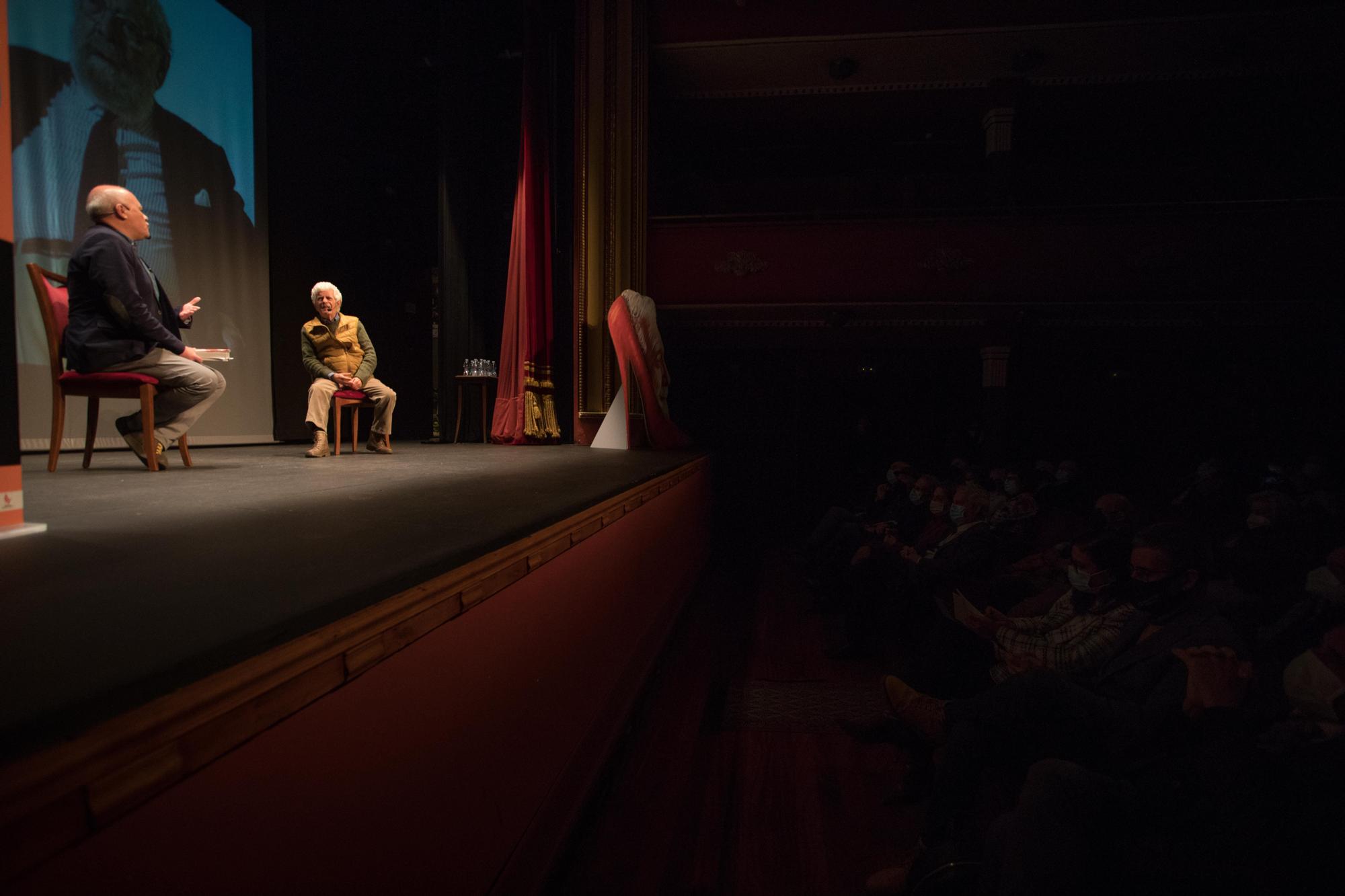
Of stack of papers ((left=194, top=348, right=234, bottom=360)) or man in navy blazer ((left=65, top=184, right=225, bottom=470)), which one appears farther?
stack of papers ((left=194, top=348, right=234, bottom=360))

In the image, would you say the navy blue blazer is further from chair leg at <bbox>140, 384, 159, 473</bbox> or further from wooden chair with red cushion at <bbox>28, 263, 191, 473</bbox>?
chair leg at <bbox>140, 384, 159, 473</bbox>

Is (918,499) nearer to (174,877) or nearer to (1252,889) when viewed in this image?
(1252,889)

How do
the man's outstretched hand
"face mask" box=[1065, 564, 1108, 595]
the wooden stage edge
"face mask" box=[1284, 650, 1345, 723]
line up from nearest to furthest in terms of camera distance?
1. the wooden stage edge
2. "face mask" box=[1284, 650, 1345, 723]
3. the man's outstretched hand
4. "face mask" box=[1065, 564, 1108, 595]

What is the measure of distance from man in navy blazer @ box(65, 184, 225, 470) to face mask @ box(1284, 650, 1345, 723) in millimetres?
3667

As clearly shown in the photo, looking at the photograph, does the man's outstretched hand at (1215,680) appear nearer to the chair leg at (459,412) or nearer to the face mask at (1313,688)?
the face mask at (1313,688)

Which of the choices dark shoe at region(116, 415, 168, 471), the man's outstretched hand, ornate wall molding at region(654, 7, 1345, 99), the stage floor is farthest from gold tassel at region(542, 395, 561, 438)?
the man's outstretched hand

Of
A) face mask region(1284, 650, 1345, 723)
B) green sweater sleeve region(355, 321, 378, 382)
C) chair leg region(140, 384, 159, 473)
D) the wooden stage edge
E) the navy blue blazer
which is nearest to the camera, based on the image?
the wooden stage edge

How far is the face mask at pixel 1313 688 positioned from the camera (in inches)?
51.0

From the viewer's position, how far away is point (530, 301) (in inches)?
223

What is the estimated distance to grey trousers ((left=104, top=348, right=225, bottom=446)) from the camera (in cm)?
288

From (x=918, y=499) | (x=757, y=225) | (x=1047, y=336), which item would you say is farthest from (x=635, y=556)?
(x=1047, y=336)

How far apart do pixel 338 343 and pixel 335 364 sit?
0.42 feet

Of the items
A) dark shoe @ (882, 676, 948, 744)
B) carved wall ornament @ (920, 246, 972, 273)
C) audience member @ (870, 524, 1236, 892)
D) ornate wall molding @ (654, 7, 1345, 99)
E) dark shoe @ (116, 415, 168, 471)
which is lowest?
dark shoe @ (882, 676, 948, 744)

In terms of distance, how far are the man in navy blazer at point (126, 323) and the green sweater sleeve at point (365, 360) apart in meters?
1.18
